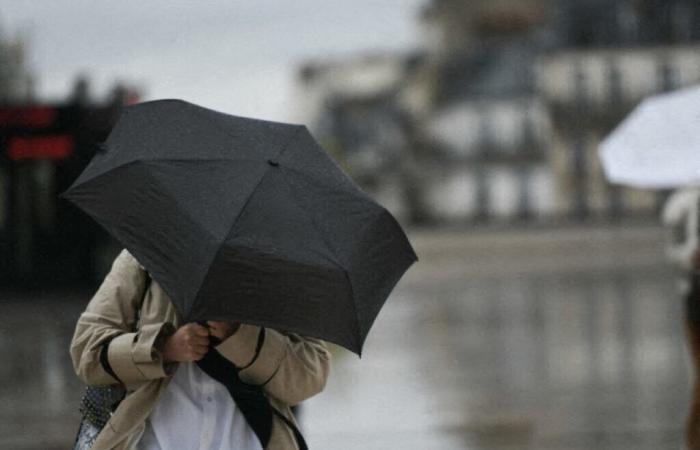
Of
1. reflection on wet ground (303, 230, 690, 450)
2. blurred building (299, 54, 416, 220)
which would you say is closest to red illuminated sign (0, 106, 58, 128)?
reflection on wet ground (303, 230, 690, 450)

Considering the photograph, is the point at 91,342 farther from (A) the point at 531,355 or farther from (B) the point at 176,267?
(A) the point at 531,355

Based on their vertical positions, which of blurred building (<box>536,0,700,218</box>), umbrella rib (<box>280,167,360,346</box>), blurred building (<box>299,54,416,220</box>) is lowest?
blurred building (<box>299,54,416,220</box>)

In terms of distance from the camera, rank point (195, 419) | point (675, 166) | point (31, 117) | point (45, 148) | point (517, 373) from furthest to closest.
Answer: point (31, 117)
point (45, 148)
point (517, 373)
point (675, 166)
point (195, 419)

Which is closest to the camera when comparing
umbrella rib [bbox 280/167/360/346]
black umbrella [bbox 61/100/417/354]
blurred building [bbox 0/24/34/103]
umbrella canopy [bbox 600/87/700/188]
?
black umbrella [bbox 61/100/417/354]

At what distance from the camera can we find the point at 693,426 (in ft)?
23.6

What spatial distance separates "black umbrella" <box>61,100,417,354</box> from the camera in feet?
10.4

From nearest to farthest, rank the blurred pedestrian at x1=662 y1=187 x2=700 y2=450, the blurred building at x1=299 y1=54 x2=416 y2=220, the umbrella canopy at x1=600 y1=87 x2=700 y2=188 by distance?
1. the umbrella canopy at x1=600 y1=87 x2=700 y2=188
2. the blurred pedestrian at x1=662 y1=187 x2=700 y2=450
3. the blurred building at x1=299 y1=54 x2=416 y2=220

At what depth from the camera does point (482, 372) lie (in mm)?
12469

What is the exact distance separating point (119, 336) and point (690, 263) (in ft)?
13.7

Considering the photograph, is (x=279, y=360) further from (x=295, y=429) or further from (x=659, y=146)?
(x=659, y=146)

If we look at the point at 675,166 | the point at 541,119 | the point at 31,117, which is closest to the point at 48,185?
the point at 31,117

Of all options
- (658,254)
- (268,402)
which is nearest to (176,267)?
(268,402)

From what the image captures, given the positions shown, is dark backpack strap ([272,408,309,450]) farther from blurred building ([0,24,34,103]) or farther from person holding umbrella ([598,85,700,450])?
blurred building ([0,24,34,103])

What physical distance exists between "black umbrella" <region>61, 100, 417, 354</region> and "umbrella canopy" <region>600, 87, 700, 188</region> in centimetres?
259
